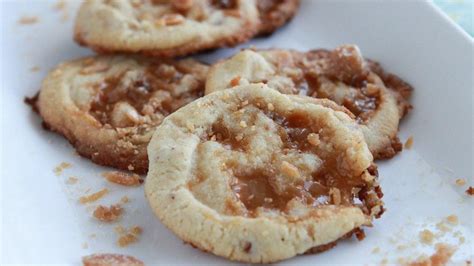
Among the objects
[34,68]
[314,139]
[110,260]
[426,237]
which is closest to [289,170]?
[314,139]

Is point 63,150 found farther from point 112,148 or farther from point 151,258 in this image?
point 151,258

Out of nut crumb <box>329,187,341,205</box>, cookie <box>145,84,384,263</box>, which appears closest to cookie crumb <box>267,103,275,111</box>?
cookie <box>145,84,384,263</box>

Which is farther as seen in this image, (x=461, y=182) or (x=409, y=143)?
(x=409, y=143)

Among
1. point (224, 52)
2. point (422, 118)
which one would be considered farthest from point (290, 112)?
point (224, 52)

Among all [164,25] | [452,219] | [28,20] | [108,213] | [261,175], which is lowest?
[28,20]

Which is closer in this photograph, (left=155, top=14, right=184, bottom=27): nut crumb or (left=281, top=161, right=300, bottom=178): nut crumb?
(left=281, top=161, right=300, bottom=178): nut crumb

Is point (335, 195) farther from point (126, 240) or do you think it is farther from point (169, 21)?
point (169, 21)

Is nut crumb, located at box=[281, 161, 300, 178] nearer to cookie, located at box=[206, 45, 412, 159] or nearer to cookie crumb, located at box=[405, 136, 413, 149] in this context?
cookie, located at box=[206, 45, 412, 159]
